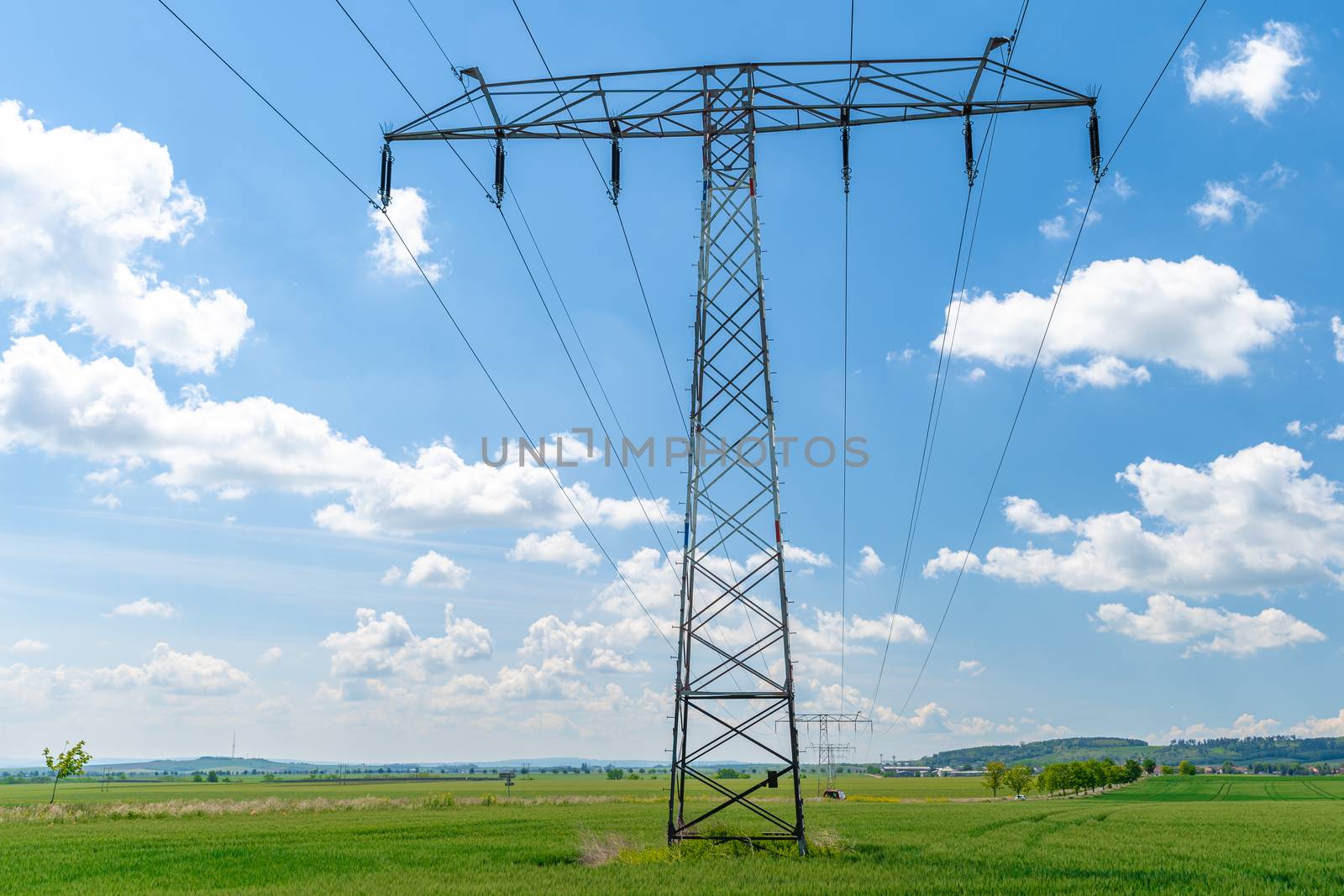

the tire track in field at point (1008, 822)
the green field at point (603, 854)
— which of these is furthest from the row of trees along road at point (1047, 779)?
the green field at point (603, 854)

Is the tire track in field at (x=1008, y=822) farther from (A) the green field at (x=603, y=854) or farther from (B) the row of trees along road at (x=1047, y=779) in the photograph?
(B) the row of trees along road at (x=1047, y=779)

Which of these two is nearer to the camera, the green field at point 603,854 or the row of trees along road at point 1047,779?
the green field at point 603,854

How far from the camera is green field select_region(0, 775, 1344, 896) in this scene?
81.4ft

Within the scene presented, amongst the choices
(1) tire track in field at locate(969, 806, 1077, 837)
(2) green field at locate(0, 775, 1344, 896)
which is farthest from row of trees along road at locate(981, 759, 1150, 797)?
(2) green field at locate(0, 775, 1344, 896)

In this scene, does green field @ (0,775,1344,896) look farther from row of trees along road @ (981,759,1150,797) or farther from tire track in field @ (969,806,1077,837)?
row of trees along road @ (981,759,1150,797)

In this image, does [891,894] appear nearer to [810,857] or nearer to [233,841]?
[810,857]

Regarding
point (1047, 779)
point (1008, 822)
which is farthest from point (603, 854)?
point (1047, 779)

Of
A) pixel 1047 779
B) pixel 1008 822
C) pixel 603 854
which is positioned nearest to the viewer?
pixel 603 854

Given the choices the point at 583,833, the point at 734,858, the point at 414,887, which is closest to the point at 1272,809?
the point at 583,833

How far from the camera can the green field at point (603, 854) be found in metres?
Result: 24.8

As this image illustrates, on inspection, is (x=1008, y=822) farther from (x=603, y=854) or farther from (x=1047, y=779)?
(x=1047, y=779)

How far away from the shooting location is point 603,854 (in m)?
29.5

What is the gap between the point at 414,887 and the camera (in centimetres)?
2555

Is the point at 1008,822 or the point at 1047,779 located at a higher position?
the point at 1008,822
